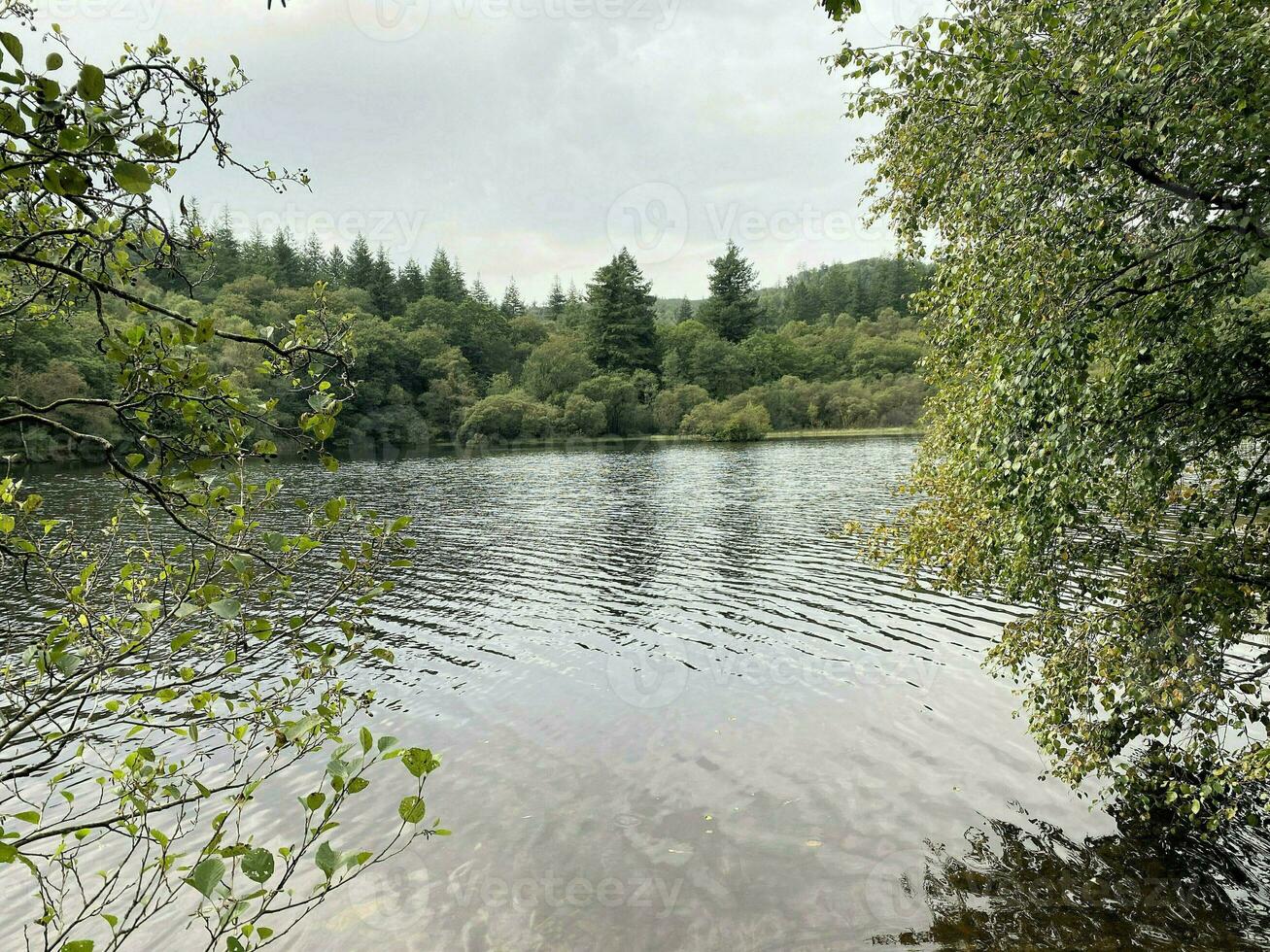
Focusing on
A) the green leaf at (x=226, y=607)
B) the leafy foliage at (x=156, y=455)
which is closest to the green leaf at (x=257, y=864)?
the leafy foliage at (x=156, y=455)

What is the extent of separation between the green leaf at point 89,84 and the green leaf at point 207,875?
2780 mm

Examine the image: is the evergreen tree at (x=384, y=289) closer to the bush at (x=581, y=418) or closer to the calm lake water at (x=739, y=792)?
the bush at (x=581, y=418)

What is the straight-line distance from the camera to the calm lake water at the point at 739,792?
8.25 metres

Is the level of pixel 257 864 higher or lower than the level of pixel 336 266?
lower

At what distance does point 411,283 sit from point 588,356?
2022 inches

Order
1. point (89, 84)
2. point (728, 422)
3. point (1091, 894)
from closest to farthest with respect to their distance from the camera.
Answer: point (89, 84)
point (1091, 894)
point (728, 422)

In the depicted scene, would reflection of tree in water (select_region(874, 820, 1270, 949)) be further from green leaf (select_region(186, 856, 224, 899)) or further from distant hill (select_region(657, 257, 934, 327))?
distant hill (select_region(657, 257, 934, 327))

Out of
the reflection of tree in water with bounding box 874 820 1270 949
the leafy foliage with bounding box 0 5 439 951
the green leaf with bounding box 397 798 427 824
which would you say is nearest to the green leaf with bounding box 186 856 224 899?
the leafy foliage with bounding box 0 5 439 951

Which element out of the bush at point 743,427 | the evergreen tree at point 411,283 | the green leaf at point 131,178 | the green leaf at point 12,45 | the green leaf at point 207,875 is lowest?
the bush at point 743,427

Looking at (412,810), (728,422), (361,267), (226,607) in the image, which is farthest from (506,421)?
(226,607)

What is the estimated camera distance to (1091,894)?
830 cm

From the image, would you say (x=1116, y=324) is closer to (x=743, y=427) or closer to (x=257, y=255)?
(x=743, y=427)

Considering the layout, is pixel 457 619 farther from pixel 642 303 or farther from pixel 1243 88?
pixel 642 303

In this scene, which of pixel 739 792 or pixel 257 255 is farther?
pixel 257 255
